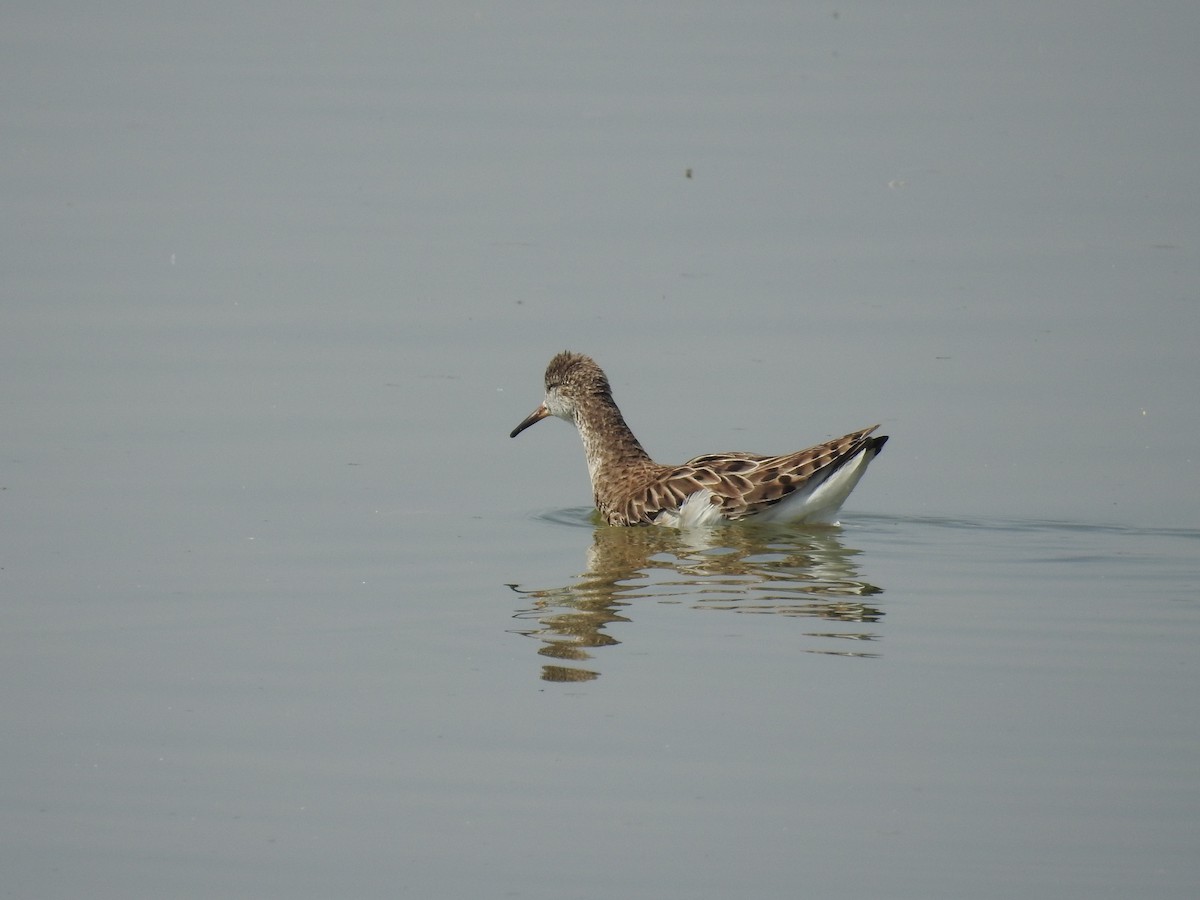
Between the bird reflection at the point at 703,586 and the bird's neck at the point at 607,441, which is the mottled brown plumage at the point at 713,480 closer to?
the bird's neck at the point at 607,441

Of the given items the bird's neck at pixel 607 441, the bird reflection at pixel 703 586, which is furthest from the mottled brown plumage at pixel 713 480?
the bird reflection at pixel 703 586

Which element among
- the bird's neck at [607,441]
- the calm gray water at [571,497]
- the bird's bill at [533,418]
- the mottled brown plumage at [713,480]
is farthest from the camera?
the bird's bill at [533,418]

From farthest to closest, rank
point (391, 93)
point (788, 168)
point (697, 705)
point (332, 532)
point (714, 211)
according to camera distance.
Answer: point (391, 93), point (788, 168), point (714, 211), point (332, 532), point (697, 705)

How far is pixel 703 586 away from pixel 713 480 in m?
1.58

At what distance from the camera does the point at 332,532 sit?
11141 mm

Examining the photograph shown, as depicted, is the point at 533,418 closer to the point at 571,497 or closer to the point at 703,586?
the point at 571,497

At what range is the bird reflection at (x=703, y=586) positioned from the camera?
9391mm

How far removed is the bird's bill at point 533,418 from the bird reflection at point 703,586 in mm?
1301

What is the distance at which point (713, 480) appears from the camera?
1188cm

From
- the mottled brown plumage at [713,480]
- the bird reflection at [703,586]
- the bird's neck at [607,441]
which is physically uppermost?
the bird's neck at [607,441]

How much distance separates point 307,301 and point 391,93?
7.26 meters

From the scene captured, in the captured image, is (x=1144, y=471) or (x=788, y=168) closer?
(x=1144, y=471)

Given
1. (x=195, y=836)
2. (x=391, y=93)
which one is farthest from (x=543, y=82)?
(x=195, y=836)

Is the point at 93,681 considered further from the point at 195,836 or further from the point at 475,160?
the point at 475,160
